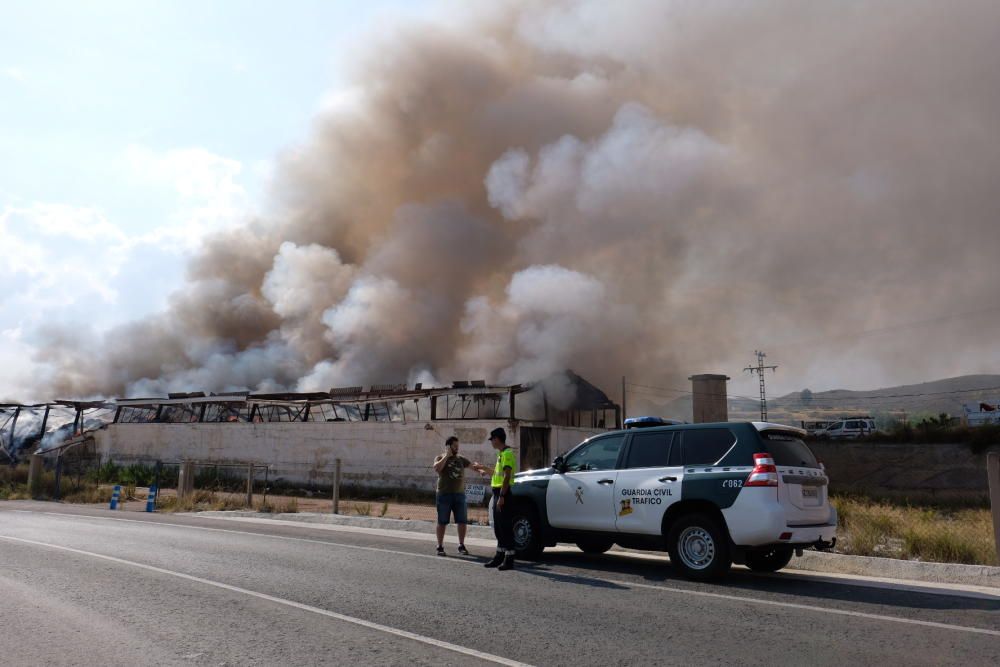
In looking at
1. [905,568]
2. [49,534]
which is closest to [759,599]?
[905,568]

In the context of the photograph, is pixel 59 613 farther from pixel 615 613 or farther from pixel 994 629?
pixel 994 629

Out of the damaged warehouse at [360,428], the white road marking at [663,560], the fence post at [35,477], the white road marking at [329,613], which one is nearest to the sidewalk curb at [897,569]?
the white road marking at [663,560]

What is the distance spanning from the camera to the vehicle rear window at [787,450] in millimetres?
7301

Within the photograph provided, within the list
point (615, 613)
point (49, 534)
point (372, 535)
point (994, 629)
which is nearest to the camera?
point (994, 629)

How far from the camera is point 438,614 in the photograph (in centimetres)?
555

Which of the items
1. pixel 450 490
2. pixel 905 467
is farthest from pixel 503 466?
pixel 905 467

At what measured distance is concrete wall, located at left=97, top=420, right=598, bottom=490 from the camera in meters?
23.2

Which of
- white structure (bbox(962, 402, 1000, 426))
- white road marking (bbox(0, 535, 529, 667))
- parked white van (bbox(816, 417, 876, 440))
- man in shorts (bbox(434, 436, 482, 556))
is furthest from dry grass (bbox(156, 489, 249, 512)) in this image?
white structure (bbox(962, 402, 1000, 426))

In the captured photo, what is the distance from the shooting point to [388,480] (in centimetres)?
2419

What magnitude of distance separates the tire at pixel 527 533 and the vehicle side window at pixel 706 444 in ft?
6.86

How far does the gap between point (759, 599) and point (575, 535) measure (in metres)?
2.55

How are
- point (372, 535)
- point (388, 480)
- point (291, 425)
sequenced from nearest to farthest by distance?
point (372, 535) < point (388, 480) < point (291, 425)

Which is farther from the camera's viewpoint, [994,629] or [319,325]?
[319,325]

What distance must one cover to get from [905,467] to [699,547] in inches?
1285
